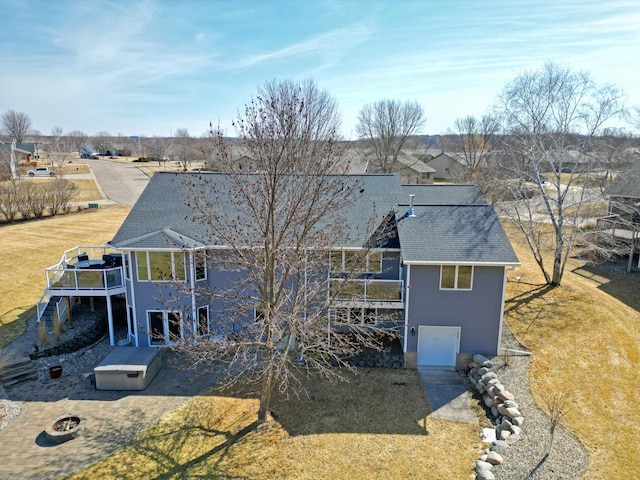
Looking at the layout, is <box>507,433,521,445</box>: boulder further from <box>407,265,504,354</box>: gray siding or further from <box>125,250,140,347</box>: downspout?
<box>125,250,140,347</box>: downspout

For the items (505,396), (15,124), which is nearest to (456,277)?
(505,396)

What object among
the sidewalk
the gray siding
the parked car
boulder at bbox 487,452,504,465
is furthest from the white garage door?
the parked car

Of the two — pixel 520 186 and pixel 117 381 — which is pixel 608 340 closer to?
pixel 520 186

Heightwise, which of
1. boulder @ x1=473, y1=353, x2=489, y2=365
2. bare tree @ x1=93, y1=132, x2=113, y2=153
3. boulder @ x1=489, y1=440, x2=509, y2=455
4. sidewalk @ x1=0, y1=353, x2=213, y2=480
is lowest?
sidewalk @ x1=0, y1=353, x2=213, y2=480

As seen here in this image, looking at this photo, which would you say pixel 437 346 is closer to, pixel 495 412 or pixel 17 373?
pixel 495 412

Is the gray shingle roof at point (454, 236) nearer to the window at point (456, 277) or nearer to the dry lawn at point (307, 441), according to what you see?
the window at point (456, 277)

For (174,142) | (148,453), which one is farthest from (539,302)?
(174,142)
